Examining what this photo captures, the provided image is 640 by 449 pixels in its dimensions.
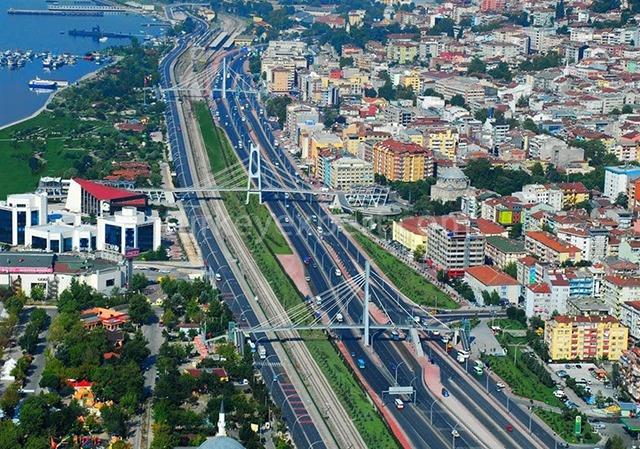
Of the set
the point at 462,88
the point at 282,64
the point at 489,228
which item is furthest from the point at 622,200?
the point at 282,64

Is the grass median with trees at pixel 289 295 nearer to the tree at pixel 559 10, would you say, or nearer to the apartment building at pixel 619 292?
the apartment building at pixel 619 292

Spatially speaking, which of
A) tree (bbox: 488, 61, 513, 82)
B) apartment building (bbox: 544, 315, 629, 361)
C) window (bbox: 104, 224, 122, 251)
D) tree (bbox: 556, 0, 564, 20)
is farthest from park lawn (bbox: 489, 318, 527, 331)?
tree (bbox: 556, 0, 564, 20)

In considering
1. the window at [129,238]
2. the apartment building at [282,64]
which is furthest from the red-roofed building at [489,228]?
the apartment building at [282,64]

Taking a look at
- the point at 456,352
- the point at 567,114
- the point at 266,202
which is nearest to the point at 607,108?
the point at 567,114

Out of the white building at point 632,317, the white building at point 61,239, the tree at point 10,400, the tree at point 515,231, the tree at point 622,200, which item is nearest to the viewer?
the tree at point 10,400

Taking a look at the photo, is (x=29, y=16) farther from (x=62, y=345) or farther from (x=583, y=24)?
(x=62, y=345)

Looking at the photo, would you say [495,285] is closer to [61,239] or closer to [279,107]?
[61,239]

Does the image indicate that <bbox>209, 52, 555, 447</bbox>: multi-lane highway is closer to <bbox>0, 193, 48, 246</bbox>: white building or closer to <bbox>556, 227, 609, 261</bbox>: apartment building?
<bbox>556, 227, 609, 261</bbox>: apartment building
